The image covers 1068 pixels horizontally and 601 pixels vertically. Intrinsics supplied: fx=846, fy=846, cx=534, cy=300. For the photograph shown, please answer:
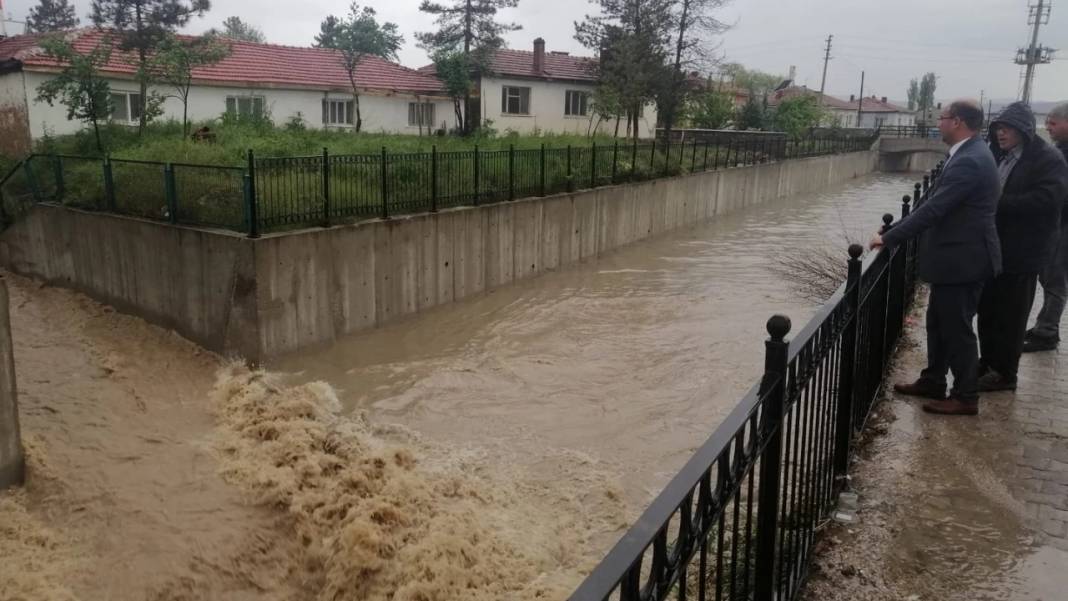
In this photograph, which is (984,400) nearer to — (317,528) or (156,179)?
(317,528)

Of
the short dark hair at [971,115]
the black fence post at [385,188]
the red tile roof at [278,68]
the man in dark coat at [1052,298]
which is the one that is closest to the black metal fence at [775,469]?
the short dark hair at [971,115]

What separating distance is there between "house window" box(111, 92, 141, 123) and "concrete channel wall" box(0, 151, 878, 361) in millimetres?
8005

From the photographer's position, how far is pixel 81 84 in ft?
60.1

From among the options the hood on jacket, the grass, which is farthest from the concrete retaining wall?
the hood on jacket

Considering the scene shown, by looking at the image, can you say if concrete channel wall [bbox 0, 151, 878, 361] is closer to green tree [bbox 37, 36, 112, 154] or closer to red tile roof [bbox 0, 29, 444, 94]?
green tree [bbox 37, 36, 112, 154]

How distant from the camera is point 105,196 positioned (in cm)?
1385

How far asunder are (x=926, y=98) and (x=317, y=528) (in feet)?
408

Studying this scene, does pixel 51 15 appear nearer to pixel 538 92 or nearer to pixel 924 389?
pixel 538 92

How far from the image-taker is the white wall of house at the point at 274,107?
826 inches

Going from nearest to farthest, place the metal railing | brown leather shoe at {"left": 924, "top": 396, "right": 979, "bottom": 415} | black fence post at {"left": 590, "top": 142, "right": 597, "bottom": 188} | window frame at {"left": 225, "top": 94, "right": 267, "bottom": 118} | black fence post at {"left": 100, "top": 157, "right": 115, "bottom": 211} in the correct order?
brown leather shoe at {"left": 924, "top": 396, "right": 979, "bottom": 415}
black fence post at {"left": 100, "top": 157, "right": 115, "bottom": 211}
black fence post at {"left": 590, "top": 142, "right": 597, "bottom": 188}
window frame at {"left": 225, "top": 94, "right": 267, "bottom": 118}
the metal railing

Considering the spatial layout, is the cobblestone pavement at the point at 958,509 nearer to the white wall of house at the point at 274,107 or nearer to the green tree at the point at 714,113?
the white wall of house at the point at 274,107

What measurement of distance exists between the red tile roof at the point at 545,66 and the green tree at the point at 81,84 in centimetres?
1633

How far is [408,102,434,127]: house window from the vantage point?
31.6m

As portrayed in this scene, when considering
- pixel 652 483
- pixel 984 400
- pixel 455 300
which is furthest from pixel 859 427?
pixel 455 300
